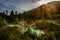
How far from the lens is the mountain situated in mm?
13333

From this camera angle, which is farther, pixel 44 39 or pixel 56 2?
pixel 56 2

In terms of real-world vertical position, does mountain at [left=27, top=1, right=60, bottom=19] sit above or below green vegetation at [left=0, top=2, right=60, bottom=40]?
above

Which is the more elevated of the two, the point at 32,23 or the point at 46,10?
the point at 46,10

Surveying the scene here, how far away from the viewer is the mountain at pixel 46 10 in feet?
43.7

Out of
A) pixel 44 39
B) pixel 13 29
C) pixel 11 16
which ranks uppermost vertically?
pixel 11 16

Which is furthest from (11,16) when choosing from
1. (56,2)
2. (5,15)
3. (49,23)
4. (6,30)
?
(56,2)

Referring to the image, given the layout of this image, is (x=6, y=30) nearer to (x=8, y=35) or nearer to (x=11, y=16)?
(x=8, y=35)

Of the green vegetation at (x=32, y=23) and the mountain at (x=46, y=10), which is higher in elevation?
the mountain at (x=46, y=10)

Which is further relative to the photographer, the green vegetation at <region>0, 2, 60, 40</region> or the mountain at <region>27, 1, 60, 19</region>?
the mountain at <region>27, 1, 60, 19</region>

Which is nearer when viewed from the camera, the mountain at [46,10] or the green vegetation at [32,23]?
the green vegetation at [32,23]

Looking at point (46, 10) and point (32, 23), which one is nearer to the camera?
point (32, 23)

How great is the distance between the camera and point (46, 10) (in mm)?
13664

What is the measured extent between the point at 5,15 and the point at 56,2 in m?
4.18

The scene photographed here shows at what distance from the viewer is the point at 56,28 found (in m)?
12.8
